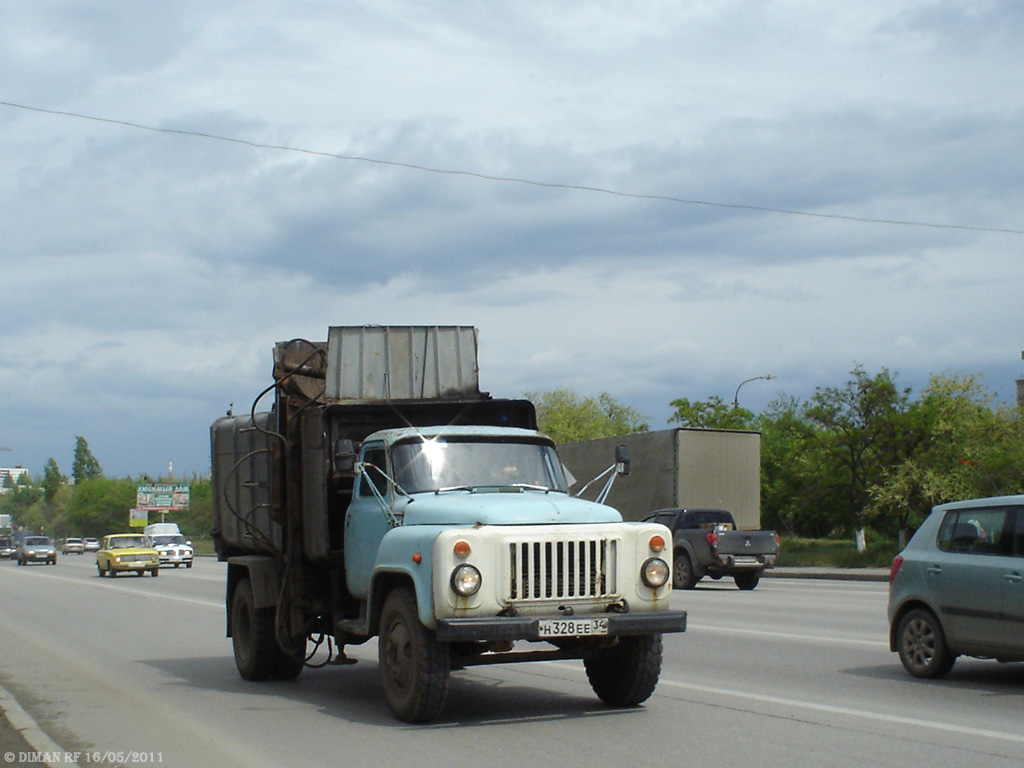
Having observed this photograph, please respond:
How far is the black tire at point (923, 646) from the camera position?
35.5 feet

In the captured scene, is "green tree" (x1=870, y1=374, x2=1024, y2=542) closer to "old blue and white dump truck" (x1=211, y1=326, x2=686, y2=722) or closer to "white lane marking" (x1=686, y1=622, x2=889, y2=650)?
"white lane marking" (x1=686, y1=622, x2=889, y2=650)

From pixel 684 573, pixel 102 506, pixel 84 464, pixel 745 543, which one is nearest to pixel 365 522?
pixel 745 543

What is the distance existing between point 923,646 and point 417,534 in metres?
5.07

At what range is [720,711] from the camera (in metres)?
9.14

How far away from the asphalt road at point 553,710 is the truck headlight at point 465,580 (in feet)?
3.17

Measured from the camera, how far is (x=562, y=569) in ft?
28.2

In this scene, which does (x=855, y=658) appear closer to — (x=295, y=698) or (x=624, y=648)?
(x=624, y=648)

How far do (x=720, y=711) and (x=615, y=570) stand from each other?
1413 mm

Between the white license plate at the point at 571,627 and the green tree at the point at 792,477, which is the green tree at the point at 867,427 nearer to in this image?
the green tree at the point at 792,477

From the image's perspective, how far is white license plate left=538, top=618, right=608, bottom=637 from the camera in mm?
8344

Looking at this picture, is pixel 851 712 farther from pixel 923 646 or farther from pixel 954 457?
pixel 954 457

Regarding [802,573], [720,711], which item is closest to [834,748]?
[720,711]

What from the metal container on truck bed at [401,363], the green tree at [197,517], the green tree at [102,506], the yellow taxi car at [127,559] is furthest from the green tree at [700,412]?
the green tree at [102,506]

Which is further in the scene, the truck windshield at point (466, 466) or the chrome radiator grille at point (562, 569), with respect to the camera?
the truck windshield at point (466, 466)
